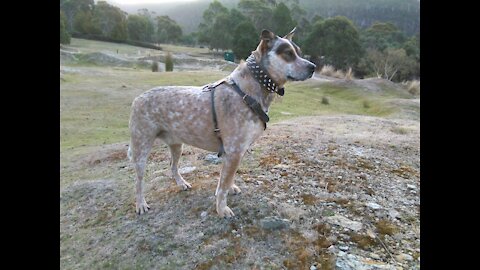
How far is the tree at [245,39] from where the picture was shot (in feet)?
153

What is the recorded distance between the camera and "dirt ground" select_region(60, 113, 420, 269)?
13.9ft

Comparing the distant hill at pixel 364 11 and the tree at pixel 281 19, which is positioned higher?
the distant hill at pixel 364 11

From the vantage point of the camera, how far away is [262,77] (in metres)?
4.46

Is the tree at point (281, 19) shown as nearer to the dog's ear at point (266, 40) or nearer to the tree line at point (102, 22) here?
the tree line at point (102, 22)

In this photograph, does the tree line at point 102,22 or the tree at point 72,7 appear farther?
the tree at point 72,7

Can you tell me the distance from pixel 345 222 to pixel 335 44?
4751 centimetres

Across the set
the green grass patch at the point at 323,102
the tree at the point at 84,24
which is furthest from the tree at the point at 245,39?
the tree at the point at 84,24

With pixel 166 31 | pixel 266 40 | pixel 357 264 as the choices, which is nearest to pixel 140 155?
pixel 266 40

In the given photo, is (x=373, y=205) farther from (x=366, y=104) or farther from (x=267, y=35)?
(x=366, y=104)

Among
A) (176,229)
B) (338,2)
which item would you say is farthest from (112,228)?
(338,2)

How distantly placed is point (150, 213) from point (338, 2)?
14245 centimetres

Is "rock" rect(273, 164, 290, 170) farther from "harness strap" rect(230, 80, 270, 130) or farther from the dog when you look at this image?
"harness strap" rect(230, 80, 270, 130)

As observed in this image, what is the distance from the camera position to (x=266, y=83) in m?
4.46

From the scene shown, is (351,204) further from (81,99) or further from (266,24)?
(266,24)
